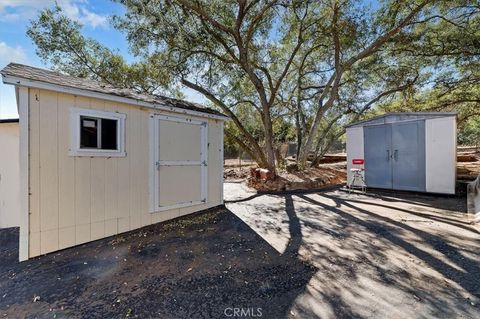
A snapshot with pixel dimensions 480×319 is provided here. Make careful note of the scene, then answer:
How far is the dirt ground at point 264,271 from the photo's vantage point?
2.01 metres

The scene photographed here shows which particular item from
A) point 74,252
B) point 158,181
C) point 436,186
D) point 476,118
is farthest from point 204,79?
point 476,118

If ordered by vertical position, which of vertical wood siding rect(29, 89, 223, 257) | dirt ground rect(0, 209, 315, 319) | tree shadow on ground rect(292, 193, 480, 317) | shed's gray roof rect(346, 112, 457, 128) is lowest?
dirt ground rect(0, 209, 315, 319)

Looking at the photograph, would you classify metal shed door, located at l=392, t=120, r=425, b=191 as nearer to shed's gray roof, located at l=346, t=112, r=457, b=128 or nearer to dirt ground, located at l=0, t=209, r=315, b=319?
shed's gray roof, located at l=346, t=112, r=457, b=128

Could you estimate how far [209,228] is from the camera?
4.11 meters

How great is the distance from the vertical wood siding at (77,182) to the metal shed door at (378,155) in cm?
598

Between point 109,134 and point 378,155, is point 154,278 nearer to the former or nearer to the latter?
point 109,134

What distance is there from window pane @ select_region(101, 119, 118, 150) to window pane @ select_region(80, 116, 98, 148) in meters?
0.11

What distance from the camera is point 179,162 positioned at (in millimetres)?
4695

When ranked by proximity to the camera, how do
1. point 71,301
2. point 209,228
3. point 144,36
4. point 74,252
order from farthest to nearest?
point 144,36 → point 209,228 → point 74,252 → point 71,301

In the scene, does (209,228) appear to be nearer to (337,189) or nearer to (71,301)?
(71,301)

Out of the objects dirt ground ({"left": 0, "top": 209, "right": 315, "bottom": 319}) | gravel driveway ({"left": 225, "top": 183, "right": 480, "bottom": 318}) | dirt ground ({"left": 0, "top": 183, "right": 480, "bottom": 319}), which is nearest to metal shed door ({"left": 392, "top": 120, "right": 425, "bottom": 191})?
gravel driveway ({"left": 225, "top": 183, "right": 480, "bottom": 318})

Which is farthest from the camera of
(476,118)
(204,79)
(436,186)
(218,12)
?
(476,118)

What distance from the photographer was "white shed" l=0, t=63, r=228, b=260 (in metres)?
3.09

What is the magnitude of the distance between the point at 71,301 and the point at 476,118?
53.7ft
